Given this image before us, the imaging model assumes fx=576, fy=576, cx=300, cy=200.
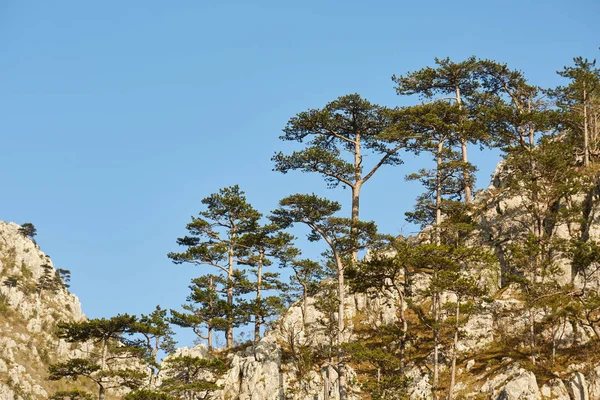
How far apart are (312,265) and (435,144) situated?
12.3 metres

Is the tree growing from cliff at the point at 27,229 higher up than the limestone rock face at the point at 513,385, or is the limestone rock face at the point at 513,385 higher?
the tree growing from cliff at the point at 27,229

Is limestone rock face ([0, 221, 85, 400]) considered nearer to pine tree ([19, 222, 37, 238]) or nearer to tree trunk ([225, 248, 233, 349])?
pine tree ([19, 222, 37, 238])

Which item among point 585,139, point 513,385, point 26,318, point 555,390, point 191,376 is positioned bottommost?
point 555,390

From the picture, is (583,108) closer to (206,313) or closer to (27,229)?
(206,313)

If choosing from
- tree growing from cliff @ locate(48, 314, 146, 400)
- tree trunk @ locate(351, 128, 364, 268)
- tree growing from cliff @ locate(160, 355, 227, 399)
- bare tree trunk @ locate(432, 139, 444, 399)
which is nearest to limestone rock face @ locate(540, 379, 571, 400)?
bare tree trunk @ locate(432, 139, 444, 399)

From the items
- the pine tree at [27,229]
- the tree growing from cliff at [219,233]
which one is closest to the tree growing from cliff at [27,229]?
the pine tree at [27,229]

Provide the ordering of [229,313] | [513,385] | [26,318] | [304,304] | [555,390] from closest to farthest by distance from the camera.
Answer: [555,390], [513,385], [304,304], [229,313], [26,318]

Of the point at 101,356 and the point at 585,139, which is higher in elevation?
the point at 585,139

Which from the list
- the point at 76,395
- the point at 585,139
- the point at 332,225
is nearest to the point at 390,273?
the point at 332,225

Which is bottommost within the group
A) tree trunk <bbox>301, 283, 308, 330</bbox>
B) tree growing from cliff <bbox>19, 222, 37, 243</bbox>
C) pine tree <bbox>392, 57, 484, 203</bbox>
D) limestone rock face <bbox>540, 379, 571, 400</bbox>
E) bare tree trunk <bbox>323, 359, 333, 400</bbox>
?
limestone rock face <bbox>540, 379, 571, 400</bbox>

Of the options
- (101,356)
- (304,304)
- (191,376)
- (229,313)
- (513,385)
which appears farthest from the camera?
(229,313)

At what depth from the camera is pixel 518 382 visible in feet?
92.0

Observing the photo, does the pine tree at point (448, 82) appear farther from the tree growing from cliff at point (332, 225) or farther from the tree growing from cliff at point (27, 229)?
the tree growing from cliff at point (27, 229)

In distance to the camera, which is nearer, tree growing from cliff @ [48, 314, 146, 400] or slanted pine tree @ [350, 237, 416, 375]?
slanted pine tree @ [350, 237, 416, 375]
